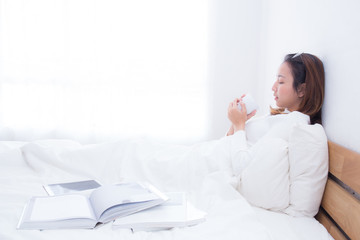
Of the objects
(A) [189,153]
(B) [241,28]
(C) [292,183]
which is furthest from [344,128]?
(B) [241,28]

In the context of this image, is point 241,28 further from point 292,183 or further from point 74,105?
point 292,183

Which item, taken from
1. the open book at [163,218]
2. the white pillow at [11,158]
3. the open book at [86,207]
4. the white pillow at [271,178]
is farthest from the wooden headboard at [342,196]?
the white pillow at [11,158]

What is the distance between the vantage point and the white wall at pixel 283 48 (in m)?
0.98

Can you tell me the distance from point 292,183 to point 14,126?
2.42 metres

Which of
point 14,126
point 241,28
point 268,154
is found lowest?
point 14,126

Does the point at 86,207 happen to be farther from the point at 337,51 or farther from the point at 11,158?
the point at 337,51

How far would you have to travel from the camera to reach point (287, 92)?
4.53 ft

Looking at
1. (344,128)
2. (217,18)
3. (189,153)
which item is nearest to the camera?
(344,128)

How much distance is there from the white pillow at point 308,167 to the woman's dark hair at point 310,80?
20cm

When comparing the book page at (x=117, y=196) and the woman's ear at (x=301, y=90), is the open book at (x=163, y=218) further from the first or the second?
the woman's ear at (x=301, y=90)

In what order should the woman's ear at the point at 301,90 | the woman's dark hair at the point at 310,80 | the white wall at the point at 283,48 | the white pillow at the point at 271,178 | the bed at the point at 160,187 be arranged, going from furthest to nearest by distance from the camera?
the woman's ear at the point at 301,90 → the woman's dark hair at the point at 310,80 → the white pillow at the point at 271,178 → the white wall at the point at 283,48 → the bed at the point at 160,187

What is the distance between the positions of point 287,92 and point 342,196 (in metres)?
0.57

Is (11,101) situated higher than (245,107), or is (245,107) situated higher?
(245,107)

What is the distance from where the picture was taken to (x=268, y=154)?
1.10m
